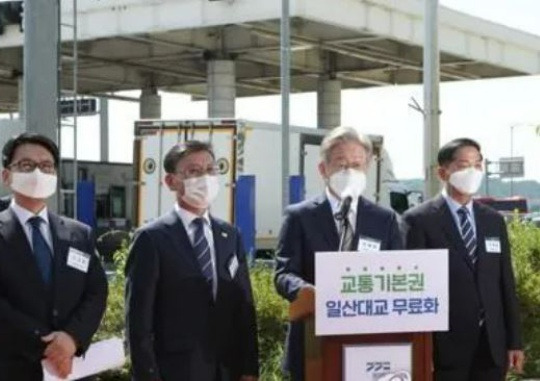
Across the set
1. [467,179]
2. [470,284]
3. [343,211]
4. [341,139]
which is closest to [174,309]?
[343,211]

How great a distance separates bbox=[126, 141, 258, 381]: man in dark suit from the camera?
4855 millimetres

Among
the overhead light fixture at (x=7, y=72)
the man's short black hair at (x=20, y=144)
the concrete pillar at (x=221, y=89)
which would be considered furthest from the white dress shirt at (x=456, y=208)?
the overhead light fixture at (x=7, y=72)

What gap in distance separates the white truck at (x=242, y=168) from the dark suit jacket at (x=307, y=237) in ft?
53.0

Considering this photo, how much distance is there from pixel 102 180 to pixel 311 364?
28164 millimetres

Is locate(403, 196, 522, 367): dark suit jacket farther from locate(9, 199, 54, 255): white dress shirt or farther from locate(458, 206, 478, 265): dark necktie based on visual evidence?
locate(9, 199, 54, 255): white dress shirt

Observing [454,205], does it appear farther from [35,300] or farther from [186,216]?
[35,300]

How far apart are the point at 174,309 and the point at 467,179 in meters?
1.77

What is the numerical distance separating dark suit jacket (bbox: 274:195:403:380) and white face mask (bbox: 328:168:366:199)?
0.39 ft

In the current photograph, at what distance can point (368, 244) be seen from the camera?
5188mm

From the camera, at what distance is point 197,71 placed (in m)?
40.5

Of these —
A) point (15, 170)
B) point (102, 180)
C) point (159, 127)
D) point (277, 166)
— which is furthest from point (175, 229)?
point (102, 180)

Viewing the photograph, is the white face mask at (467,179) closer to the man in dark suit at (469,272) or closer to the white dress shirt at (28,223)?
the man in dark suit at (469,272)

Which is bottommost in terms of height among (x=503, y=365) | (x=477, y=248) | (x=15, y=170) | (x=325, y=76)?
(x=503, y=365)

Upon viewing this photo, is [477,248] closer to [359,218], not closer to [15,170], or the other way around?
[359,218]
